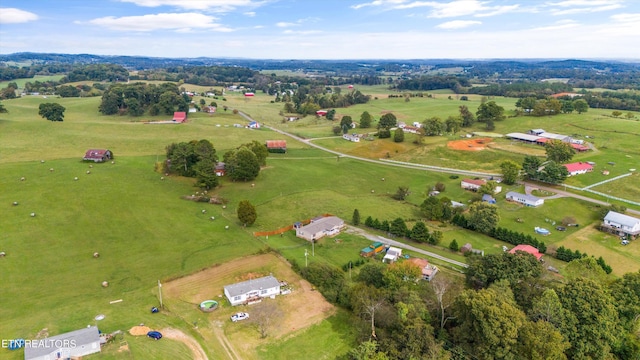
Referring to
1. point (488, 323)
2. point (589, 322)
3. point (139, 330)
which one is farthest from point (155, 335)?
point (589, 322)

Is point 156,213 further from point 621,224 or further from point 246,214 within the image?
point 621,224

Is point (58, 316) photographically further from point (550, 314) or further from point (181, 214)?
point (550, 314)

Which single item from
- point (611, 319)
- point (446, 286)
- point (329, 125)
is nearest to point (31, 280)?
point (446, 286)

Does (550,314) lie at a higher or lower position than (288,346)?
higher

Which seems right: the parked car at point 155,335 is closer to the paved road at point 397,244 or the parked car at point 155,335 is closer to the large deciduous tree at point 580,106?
the paved road at point 397,244

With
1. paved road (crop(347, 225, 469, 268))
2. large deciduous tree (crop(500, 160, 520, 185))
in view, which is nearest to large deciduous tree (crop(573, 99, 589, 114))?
large deciduous tree (crop(500, 160, 520, 185))

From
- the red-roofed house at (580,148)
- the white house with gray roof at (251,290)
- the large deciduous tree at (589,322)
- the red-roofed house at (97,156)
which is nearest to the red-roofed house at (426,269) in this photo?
the large deciduous tree at (589,322)
